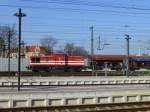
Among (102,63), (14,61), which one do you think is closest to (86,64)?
(102,63)

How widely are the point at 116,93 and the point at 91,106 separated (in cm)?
362

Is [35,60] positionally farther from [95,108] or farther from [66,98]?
[95,108]

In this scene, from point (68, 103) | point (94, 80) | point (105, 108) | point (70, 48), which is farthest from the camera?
point (70, 48)

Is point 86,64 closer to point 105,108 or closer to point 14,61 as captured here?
point 14,61

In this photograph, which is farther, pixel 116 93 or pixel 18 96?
pixel 116 93

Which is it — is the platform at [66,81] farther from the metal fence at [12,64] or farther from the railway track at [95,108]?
the metal fence at [12,64]

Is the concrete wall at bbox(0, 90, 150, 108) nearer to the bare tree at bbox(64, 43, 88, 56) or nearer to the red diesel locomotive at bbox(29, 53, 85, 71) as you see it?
the red diesel locomotive at bbox(29, 53, 85, 71)

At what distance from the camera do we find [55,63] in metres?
77.5

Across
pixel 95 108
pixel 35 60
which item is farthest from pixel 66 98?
pixel 35 60

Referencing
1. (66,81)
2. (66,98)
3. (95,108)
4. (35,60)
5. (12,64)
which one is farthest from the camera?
(12,64)

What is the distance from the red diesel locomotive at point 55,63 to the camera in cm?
7725

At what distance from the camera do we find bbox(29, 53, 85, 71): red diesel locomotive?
77250mm

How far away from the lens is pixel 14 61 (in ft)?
265

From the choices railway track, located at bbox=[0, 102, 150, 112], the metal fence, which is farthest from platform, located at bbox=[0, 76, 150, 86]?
the metal fence
